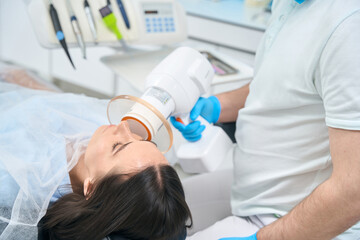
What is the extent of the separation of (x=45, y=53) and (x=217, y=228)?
97.0 inches

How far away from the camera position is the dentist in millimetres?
689

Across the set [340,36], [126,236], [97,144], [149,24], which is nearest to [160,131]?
[97,144]

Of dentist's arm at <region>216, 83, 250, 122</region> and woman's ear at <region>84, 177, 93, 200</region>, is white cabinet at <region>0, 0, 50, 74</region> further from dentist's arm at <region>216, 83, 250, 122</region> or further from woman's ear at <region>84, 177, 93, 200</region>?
woman's ear at <region>84, 177, 93, 200</region>

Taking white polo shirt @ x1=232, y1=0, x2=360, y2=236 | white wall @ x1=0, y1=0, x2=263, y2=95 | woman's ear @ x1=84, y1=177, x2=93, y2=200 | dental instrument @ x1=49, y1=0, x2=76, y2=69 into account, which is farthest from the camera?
white wall @ x1=0, y1=0, x2=263, y2=95

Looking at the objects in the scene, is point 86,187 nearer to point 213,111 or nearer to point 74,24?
point 213,111

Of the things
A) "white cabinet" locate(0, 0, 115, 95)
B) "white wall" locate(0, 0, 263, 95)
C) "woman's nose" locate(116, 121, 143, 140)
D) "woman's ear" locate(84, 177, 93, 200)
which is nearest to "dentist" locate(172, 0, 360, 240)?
"woman's nose" locate(116, 121, 143, 140)

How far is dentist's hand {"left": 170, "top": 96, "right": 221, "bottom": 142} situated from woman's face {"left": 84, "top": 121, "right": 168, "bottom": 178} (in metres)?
0.15

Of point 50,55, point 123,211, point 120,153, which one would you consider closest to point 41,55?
point 50,55

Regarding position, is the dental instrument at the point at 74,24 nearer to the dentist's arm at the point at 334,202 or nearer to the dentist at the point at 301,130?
the dentist at the point at 301,130

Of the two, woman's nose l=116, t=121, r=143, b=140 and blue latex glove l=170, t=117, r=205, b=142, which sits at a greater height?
woman's nose l=116, t=121, r=143, b=140

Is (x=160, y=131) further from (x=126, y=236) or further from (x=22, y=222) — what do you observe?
(x=22, y=222)

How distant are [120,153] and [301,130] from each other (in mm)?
499

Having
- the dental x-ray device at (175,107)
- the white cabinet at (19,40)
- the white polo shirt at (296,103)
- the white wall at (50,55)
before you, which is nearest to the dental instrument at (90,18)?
the dental x-ray device at (175,107)

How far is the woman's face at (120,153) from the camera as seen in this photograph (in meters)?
0.85
